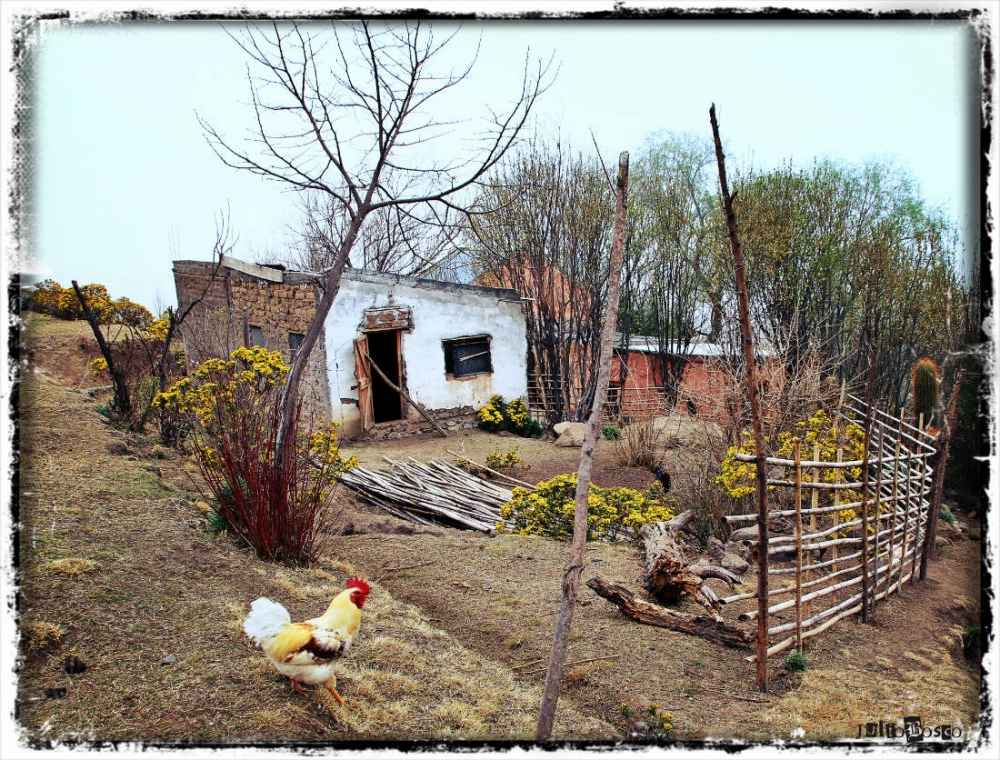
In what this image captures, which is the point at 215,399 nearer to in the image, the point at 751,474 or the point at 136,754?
the point at 136,754

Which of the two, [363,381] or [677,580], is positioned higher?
[363,381]

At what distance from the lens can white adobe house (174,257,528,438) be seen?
1282 cm

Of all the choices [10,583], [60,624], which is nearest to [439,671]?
[60,624]

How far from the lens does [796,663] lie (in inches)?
168

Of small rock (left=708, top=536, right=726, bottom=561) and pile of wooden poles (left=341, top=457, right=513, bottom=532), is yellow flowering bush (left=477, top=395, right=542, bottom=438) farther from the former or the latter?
small rock (left=708, top=536, right=726, bottom=561)

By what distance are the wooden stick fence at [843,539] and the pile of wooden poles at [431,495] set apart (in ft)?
10.7

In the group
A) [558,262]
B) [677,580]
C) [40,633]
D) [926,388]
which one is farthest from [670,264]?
[40,633]

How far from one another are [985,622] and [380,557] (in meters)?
4.37

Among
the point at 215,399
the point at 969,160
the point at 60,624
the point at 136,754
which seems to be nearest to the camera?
the point at 136,754

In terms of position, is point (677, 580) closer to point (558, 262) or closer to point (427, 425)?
point (427, 425)

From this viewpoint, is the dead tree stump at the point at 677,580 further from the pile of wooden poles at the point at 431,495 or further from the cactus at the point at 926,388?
the cactus at the point at 926,388

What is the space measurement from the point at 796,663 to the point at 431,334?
10.5m

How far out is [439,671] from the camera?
389 centimetres
